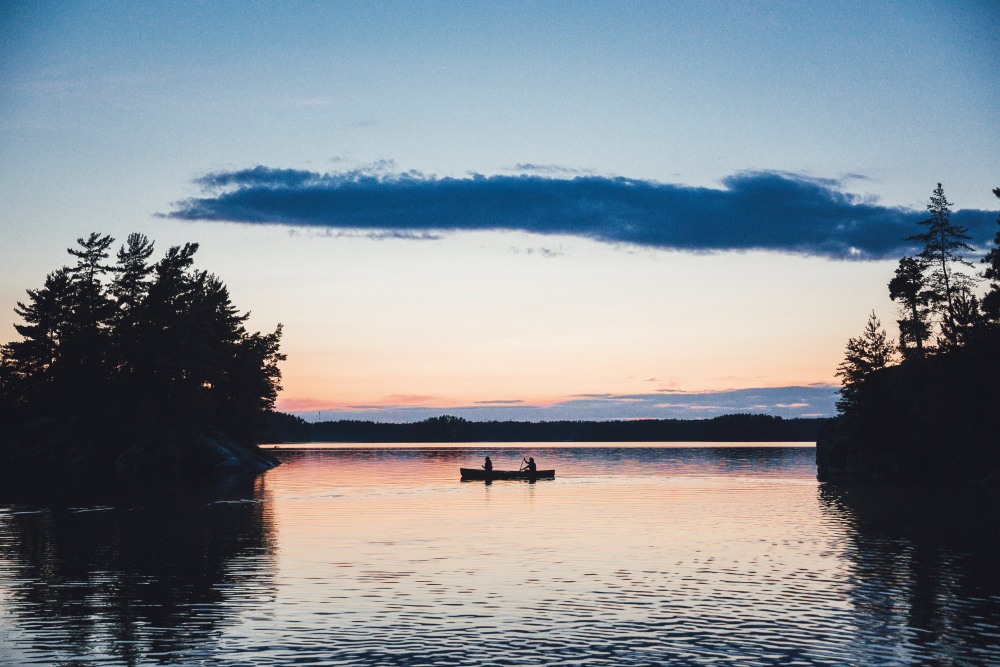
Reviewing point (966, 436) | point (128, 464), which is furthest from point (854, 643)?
point (128, 464)

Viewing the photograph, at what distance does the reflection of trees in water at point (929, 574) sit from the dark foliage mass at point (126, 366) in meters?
80.4

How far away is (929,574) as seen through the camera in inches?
1328

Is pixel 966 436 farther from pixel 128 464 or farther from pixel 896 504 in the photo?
pixel 128 464

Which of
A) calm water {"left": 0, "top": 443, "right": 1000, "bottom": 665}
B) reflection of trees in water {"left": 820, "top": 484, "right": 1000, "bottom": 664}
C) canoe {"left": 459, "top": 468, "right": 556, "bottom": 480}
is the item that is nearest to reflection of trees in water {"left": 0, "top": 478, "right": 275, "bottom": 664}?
calm water {"left": 0, "top": 443, "right": 1000, "bottom": 665}

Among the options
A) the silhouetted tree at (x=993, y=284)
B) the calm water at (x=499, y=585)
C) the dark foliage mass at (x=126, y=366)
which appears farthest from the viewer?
the dark foliage mass at (x=126, y=366)

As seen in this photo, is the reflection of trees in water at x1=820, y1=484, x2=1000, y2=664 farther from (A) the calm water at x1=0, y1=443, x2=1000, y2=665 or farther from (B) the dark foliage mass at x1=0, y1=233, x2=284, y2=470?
(B) the dark foliage mass at x1=0, y1=233, x2=284, y2=470

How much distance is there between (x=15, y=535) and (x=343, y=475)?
62.9 metres

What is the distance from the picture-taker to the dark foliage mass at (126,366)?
11575 cm

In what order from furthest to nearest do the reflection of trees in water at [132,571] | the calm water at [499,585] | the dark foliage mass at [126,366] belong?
the dark foliage mass at [126,366] < the reflection of trees in water at [132,571] < the calm water at [499,585]

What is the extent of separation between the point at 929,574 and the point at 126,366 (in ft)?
349

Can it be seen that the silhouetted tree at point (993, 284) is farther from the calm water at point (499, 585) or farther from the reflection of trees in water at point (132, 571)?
the reflection of trees in water at point (132, 571)

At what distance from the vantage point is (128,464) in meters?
114

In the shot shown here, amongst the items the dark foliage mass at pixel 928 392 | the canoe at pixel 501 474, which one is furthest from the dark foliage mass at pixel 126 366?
the dark foliage mass at pixel 928 392

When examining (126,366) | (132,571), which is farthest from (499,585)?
(126,366)
